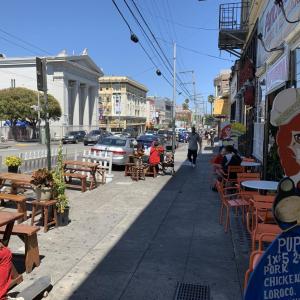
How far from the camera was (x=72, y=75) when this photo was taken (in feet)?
234

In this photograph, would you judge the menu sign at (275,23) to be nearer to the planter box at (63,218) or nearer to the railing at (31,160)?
the planter box at (63,218)

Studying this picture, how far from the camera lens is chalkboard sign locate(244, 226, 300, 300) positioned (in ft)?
8.14

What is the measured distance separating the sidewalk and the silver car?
281 inches

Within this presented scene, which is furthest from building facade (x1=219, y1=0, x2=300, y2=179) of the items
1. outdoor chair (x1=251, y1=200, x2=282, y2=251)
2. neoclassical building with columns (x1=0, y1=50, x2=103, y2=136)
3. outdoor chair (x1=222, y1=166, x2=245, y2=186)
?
neoclassical building with columns (x1=0, y1=50, x2=103, y2=136)

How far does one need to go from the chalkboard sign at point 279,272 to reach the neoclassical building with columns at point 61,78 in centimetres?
6083

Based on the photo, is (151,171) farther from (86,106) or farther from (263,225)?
(86,106)

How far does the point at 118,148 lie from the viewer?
59.0 feet

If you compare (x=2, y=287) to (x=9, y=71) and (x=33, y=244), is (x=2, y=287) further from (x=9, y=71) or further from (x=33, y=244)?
(x=9, y=71)

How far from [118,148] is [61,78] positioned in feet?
169

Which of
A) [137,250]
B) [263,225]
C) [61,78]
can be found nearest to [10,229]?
[137,250]

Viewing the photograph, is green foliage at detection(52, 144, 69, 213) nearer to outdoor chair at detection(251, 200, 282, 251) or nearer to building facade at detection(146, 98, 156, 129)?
outdoor chair at detection(251, 200, 282, 251)

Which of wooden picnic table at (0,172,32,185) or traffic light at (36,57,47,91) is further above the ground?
traffic light at (36,57,47,91)

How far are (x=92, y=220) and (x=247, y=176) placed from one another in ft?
10.5

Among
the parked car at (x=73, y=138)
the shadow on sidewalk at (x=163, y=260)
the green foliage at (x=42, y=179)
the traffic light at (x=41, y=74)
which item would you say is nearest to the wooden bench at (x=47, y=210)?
the green foliage at (x=42, y=179)
